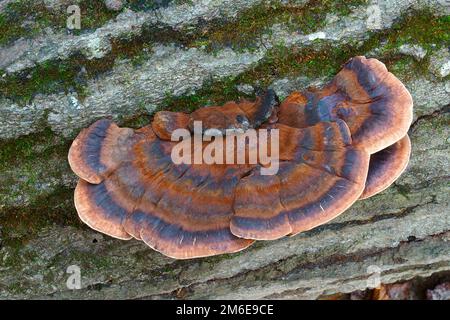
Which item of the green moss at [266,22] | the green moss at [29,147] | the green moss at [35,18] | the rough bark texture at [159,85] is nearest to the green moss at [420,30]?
the rough bark texture at [159,85]

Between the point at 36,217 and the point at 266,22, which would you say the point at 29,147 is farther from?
the point at 266,22

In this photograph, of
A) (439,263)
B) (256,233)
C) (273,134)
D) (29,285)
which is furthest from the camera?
(439,263)

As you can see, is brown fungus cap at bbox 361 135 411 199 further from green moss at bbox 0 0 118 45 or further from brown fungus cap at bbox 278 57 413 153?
green moss at bbox 0 0 118 45

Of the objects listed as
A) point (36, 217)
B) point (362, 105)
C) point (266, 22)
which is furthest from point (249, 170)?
point (36, 217)

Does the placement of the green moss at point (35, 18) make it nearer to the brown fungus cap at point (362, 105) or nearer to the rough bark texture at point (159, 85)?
the rough bark texture at point (159, 85)

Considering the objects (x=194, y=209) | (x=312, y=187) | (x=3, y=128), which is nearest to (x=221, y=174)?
(x=194, y=209)

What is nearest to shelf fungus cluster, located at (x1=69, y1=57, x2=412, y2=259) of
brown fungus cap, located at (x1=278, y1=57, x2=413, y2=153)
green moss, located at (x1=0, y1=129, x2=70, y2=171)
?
brown fungus cap, located at (x1=278, y1=57, x2=413, y2=153)

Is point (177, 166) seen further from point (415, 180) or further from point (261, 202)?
point (415, 180)

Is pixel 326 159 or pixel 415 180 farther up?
pixel 326 159
